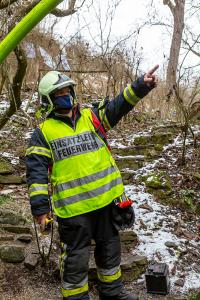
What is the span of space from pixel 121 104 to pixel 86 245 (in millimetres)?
1046

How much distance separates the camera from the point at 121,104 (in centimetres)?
279

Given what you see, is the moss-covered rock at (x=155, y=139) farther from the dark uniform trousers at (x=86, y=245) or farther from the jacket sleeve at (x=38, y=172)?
the jacket sleeve at (x=38, y=172)

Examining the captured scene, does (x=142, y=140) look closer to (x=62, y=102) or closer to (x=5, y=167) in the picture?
(x=5, y=167)

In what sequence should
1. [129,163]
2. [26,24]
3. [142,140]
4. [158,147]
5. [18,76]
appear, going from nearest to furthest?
[26,24] < [18,76] < [129,163] < [158,147] < [142,140]

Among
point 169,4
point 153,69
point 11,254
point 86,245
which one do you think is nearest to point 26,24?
point 153,69

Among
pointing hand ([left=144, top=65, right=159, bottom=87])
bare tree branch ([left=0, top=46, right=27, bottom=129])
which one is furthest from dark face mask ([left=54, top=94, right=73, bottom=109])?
bare tree branch ([left=0, top=46, right=27, bottom=129])

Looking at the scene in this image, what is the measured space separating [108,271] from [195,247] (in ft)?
5.84

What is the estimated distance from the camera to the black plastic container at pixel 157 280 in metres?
3.57

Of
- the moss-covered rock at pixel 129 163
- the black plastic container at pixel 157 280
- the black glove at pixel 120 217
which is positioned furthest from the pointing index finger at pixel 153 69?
the moss-covered rock at pixel 129 163

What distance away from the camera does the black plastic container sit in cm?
357

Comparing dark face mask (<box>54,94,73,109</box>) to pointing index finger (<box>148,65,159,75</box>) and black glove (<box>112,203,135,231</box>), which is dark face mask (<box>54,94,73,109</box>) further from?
black glove (<box>112,203,135,231</box>)

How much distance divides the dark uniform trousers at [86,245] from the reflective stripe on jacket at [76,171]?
9cm

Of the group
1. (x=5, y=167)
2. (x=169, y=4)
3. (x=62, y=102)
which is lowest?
(x=5, y=167)

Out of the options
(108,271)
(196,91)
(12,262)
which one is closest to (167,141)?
(196,91)
